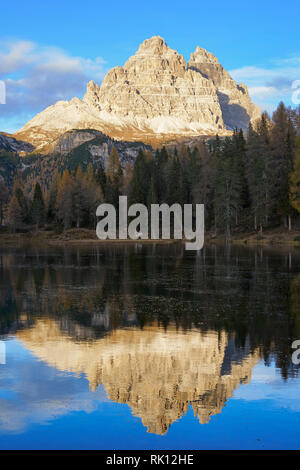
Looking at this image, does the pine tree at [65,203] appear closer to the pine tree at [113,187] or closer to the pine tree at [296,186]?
the pine tree at [113,187]

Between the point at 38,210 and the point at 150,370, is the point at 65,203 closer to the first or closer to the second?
the point at 38,210

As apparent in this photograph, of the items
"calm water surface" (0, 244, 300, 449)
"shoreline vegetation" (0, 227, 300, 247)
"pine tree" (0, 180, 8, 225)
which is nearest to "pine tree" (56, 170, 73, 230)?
"shoreline vegetation" (0, 227, 300, 247)

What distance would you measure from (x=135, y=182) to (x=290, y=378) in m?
114

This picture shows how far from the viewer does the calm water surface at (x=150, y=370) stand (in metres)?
10.4

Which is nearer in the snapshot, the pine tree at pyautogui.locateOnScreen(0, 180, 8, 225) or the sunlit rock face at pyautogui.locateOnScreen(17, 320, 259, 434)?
the sunlit rock face at pyautogui.locateOnScreen(17, 320, 259, 434)

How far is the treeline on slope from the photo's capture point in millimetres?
83562

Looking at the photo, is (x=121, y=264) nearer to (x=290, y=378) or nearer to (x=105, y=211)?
(x=290, y=378)

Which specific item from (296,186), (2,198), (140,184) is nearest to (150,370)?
(296,186)

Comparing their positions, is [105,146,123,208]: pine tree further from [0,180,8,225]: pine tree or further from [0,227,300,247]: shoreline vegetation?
[0,180,8,225]: pine tree

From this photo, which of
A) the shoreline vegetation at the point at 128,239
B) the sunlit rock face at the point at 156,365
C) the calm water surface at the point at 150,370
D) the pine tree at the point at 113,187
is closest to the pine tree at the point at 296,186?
the shoreline vegetation at the point at 128,239

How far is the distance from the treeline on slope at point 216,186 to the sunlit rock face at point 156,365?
58.6 meters

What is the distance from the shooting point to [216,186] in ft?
318
